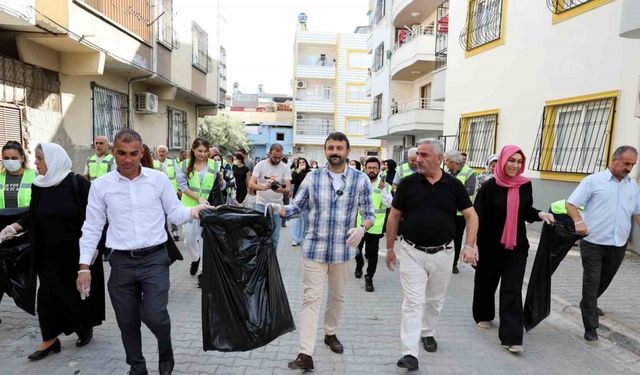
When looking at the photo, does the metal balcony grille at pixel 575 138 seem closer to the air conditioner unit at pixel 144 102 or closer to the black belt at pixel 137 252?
the black belt at pixel 137 252

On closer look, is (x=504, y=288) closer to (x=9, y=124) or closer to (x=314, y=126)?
(x=9, y=124)

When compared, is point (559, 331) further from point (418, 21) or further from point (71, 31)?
point (418, 21)


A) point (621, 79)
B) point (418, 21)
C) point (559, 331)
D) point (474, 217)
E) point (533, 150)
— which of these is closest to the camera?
point (474, 217)

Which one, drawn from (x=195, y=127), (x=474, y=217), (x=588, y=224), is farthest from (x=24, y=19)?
(x=195, y=127)

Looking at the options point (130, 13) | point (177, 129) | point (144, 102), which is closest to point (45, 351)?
point (130, 13)

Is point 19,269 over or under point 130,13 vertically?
under

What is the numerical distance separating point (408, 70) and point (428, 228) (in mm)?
17711

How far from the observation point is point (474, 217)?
4012 mm

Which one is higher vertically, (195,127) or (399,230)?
Result: (195,127)

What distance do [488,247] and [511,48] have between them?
8.72 meters

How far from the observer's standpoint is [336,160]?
3896mm

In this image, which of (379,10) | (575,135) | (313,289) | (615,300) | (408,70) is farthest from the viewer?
(379,10)

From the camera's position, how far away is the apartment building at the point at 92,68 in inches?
316

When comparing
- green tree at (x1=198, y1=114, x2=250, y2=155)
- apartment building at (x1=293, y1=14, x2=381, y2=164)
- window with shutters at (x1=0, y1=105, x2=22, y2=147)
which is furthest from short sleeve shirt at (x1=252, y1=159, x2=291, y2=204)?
apartment building at (x1=293, y1=14, x2=381, y2=164)
